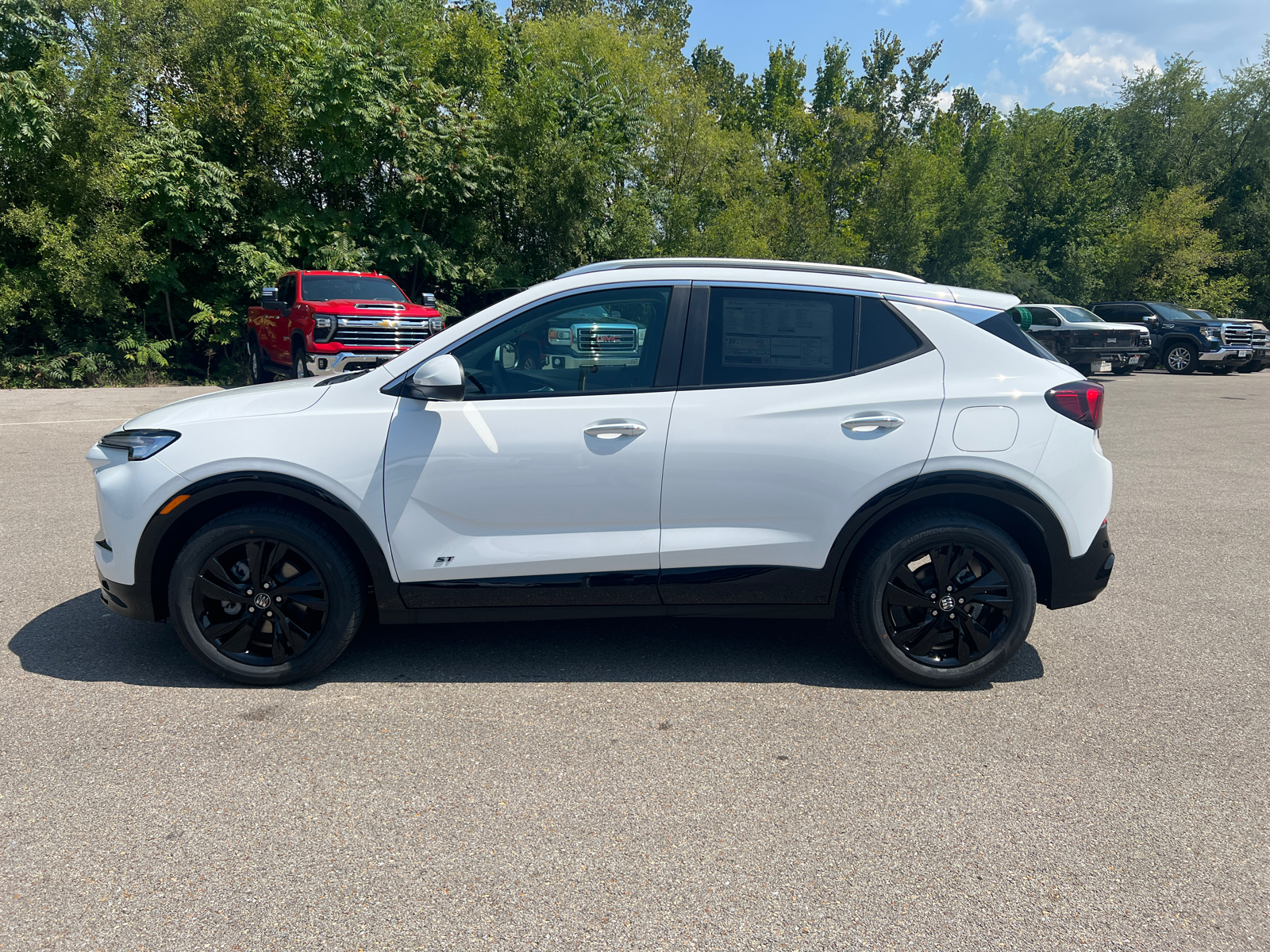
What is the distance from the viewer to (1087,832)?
9.36 feet

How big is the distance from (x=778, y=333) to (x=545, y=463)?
114 cm

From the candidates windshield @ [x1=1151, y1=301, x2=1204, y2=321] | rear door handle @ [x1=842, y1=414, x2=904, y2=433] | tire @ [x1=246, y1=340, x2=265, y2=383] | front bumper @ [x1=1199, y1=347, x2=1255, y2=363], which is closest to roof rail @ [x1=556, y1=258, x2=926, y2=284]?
rear door handle @ [x1=842, y1=414, x2=904, y2=433]

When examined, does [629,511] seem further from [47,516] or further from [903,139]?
[903,139]

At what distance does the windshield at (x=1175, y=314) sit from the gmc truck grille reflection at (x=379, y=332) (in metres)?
21.8

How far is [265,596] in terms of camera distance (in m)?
3.79

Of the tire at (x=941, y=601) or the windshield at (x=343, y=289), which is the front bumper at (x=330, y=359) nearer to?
the windshield at (x=343, y=289)

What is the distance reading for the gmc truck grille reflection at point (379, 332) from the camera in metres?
13.8

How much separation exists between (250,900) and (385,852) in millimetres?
384

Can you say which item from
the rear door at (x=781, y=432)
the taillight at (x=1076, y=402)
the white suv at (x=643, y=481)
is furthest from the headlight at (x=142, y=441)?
the taillight at (x=1076, y=402)

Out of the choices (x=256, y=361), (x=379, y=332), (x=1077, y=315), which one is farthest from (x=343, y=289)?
(x=1077, y=315)

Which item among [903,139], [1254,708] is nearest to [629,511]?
[1254,708]

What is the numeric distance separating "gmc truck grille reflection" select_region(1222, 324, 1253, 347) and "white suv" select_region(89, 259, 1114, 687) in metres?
25.6

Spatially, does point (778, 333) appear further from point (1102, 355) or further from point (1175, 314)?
point (1175, 314)

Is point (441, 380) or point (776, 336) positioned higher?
point (776, 336)
